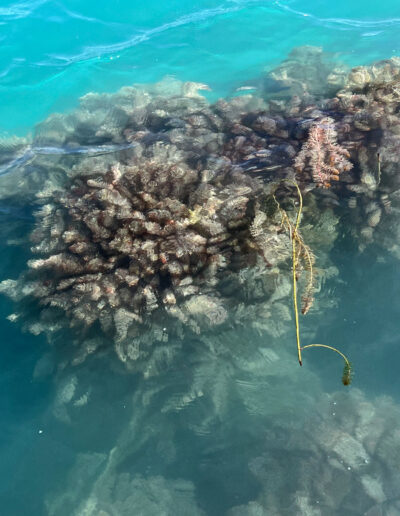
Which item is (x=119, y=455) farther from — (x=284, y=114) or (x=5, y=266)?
(x=284, y=114)

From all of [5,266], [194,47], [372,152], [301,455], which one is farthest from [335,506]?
[194,47]

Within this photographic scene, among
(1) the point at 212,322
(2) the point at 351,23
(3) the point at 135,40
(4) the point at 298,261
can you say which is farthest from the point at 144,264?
(2) the point at 351,23

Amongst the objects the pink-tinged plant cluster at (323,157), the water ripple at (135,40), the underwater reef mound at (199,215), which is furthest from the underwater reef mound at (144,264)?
the water ripple at (135,40)

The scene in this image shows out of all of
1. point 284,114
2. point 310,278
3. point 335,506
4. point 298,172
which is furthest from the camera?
point 284,114

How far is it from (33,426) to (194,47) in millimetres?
7748

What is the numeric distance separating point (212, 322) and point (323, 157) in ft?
7.49

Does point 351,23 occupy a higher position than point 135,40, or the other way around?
point 135,40

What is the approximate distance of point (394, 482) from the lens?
3098 millimetres

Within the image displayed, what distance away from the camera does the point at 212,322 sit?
11.8 feet

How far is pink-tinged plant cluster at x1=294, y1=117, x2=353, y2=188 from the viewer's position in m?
4.12

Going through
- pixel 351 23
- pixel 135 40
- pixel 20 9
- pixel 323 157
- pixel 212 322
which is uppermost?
pixel 20 9


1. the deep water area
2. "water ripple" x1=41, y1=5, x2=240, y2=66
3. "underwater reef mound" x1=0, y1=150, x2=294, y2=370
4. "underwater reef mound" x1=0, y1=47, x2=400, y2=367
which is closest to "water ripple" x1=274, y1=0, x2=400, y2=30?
"water ripple" x1=41, y1=5, x2=240, y2=66

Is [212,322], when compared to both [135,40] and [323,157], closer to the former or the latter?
[323,157]

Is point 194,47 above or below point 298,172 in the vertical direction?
above
